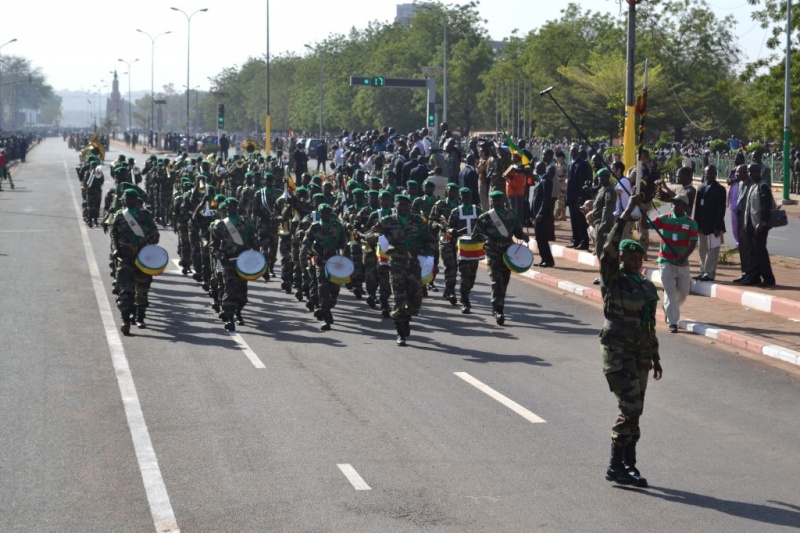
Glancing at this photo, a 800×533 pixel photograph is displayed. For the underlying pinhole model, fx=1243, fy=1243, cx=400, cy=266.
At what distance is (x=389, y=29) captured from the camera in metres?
103

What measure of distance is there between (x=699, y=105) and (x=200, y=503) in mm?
64186

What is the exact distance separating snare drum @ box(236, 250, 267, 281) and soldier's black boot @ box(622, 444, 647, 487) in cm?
756

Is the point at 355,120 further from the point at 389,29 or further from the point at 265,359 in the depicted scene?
the point at 265,359

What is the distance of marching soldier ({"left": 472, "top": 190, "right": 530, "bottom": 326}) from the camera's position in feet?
52.6

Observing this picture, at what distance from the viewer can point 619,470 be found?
8.83m

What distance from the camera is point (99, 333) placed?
617 inches

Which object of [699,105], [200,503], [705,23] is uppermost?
[705,23]

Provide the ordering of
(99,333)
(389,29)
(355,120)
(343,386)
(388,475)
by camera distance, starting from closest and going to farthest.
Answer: (388,475), (343,386), (99,333), (355,120), (389,29)

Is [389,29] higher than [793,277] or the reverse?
higher

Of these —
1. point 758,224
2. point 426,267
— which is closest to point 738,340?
point 758,224

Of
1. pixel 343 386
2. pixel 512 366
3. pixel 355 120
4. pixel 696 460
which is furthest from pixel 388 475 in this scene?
pixel 355 120

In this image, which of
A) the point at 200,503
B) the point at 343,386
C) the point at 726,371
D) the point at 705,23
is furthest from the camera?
the point at 705,23

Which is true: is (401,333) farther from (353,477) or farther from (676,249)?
(353,477)

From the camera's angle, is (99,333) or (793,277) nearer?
(99,333)
